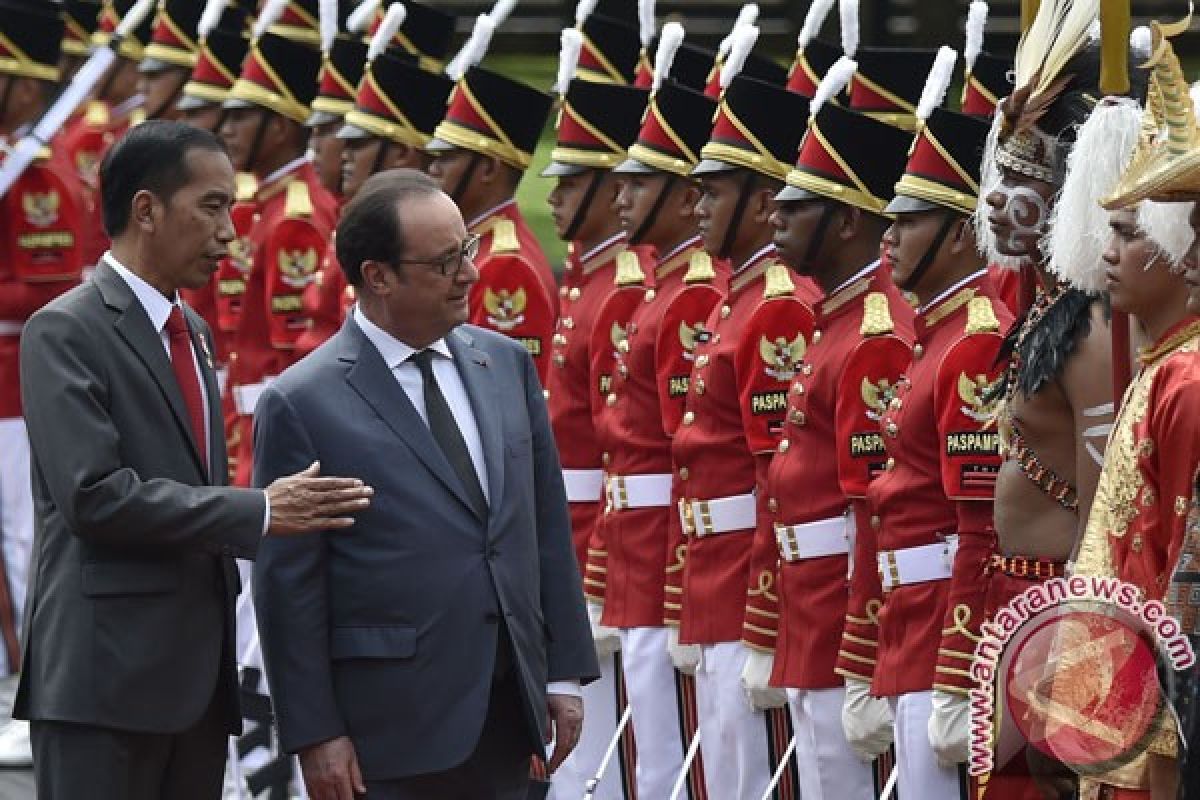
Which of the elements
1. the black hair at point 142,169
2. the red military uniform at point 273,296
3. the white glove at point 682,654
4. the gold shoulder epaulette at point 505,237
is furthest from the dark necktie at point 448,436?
the red military uniform at point 273,296

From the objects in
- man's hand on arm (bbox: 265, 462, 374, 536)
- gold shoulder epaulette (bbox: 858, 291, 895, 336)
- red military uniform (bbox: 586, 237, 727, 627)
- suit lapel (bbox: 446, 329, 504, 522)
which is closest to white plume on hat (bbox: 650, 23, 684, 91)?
red military uniform (bbox: 586, 237, 727, 627)

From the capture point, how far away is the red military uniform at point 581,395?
7.72 meters

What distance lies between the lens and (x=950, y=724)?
5.73 meters

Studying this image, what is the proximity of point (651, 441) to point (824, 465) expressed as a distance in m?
1.04

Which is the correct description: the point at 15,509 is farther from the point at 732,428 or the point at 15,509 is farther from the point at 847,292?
the point at 847,292

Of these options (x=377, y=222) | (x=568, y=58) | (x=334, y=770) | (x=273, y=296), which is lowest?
(x=334, y=770)

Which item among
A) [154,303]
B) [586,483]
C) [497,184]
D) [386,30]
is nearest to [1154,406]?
[154,303]

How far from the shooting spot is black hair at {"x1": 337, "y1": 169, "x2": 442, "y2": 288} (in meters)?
5.23

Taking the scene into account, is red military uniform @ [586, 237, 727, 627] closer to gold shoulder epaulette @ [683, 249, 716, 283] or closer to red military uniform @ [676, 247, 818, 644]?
gold shoulder epaulette @ [683, 249, 716, 283]

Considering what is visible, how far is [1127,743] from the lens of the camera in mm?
4242

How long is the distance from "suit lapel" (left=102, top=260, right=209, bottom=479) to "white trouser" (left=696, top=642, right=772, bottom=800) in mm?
2018

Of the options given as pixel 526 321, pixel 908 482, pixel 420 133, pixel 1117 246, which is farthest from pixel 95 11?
pixel 1117 246

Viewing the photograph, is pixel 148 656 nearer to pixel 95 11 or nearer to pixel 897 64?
pixel 897 64

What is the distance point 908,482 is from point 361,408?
1310 mm
